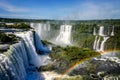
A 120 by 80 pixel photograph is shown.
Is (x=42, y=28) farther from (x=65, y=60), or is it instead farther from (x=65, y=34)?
(x=65, y=60)

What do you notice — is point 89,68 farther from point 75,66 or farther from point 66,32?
point 66,32

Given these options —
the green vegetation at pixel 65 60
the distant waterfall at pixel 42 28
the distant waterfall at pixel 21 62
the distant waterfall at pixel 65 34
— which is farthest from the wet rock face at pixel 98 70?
the distant waterfall at pixel 42 28

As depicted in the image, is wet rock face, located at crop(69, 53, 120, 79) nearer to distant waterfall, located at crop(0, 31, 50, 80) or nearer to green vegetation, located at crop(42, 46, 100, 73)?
green vegetation, located at crop(42, 46, 100, 73)

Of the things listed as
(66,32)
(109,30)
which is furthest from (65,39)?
(109,30)

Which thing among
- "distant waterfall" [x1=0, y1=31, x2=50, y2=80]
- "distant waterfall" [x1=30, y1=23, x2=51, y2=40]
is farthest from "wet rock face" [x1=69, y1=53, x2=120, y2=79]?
"distant waterfall" [x1=30, y1=23, x2=51, y2=40]

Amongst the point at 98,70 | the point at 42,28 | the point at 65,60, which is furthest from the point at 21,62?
the point at 42,28

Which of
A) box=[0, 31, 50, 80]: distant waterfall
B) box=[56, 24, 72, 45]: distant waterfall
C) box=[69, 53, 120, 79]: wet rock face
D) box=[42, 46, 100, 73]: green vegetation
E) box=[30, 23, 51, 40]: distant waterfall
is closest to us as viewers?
box=[0, 31, 50, 80]: distant waterfall

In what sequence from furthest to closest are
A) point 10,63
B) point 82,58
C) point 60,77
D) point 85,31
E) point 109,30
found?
point 85,31 < point 109,30 < point 82,58 < point 60,77 < point 10,63

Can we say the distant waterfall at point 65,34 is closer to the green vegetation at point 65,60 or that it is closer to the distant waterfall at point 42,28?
the distant waterfall at point 42,28

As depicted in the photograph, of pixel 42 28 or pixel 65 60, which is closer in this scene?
pixel 65 60
